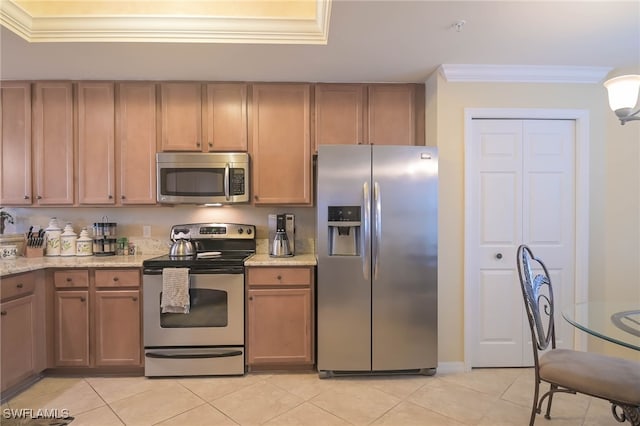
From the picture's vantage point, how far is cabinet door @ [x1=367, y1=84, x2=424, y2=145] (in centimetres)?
288

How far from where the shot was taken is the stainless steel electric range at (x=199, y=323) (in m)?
2.49

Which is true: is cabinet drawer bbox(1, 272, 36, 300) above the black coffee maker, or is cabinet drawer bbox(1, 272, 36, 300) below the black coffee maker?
below

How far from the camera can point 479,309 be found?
267 centimetres

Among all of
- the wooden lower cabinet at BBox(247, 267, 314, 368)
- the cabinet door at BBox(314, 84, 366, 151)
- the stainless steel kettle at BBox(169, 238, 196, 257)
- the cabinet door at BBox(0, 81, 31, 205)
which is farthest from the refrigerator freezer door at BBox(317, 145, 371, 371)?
the cabinet door at BBox(0, 81, 31, 205)

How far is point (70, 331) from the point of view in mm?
2502

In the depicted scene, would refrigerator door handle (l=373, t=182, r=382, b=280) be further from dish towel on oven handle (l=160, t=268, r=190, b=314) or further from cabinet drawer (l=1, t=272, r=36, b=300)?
cabinet drawer (l=1, t=272, r=36, b=300)

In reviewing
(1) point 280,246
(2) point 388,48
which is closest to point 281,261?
(1) point 280,246

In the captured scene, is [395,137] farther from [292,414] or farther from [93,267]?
[93,267]

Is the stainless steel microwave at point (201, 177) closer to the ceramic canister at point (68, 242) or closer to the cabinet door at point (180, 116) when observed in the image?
the cabinet door at point (180, 116)

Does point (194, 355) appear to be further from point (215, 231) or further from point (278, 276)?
point (215, 231)

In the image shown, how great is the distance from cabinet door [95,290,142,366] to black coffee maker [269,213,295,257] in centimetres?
115

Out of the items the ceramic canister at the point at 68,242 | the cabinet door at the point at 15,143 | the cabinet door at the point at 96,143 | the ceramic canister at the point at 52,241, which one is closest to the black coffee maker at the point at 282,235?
the cabinet door at the point at 96,143

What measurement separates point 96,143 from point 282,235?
1.80 metres

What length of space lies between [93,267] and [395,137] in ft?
8.85
